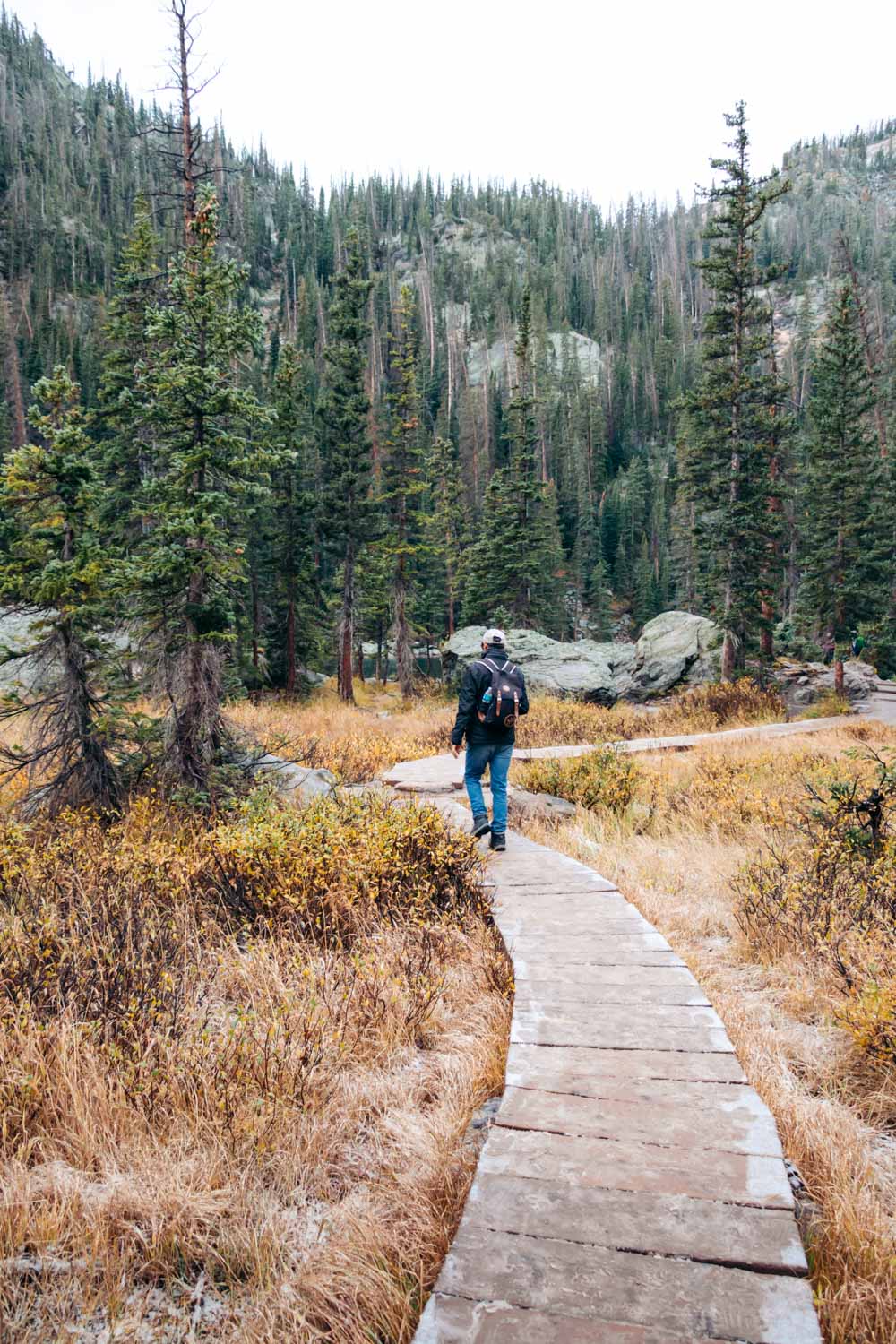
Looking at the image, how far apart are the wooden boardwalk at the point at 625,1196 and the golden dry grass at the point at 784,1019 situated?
0.18 metres

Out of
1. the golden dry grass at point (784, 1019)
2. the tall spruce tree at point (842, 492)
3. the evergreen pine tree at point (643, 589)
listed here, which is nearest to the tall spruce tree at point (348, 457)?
the tall spruce tree at point (842, 492)

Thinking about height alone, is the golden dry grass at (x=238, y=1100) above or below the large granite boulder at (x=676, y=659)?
below

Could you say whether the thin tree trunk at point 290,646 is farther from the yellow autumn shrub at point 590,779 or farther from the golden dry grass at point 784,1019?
the golden dry grass at point 784,1019

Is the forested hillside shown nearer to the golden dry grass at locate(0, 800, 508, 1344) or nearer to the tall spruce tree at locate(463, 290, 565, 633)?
the tall spruce tree at locate(463, 290, 565, 633)

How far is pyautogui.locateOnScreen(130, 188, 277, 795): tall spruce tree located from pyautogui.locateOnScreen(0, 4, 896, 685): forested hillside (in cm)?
55

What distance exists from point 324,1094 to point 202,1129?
0.54m

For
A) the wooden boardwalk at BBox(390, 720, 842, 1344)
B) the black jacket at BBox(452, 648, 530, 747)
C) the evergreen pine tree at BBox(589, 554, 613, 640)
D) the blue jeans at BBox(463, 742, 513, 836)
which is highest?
the evergreen pine tree at BBox(589, 554, 613, 640)

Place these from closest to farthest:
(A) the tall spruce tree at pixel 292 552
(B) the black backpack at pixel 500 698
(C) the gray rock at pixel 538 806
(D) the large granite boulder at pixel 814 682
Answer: (B) the black backpack at pixel 500 698 < (C) the gray rock at pixel 538 806 < (D) the large granite boulder at pixel 814 682 < (A) the tall spruce tree at pixel 292 552

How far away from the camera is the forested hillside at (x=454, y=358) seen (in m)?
27.9

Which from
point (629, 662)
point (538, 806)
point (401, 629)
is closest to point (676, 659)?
point (629, 662)

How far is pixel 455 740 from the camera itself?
7172 millimetres

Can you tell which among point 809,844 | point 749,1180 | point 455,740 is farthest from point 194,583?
point 749,1180

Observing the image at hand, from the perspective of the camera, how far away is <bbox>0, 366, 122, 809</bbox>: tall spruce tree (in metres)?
7.28

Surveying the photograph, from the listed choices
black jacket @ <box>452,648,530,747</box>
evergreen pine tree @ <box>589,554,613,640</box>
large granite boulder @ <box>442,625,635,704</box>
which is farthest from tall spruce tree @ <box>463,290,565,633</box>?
evergreen pine tree @ <box>589,554,613,640</box>
